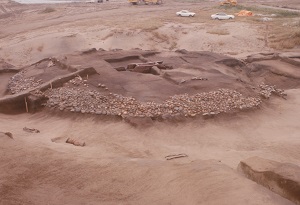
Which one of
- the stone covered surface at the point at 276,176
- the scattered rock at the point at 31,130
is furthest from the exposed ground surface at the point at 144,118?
the stone covered surface at the point at 276,176

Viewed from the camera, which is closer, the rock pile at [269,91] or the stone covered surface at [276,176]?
the stone covered surface at [276,176]

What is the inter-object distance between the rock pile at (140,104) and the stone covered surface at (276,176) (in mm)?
4744

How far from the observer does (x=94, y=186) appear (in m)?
5.44

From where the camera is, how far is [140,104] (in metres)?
10.5

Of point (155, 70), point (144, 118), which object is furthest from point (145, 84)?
point (144, 118)

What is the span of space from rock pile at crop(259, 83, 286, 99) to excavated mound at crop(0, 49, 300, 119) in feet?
0.12

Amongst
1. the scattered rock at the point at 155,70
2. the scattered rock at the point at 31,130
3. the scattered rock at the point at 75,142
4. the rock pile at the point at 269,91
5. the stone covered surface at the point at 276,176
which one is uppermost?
the stone covered surface at the point at 276,176

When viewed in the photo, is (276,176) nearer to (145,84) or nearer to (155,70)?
(145,84)

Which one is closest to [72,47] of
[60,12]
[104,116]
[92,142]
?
[104,116]

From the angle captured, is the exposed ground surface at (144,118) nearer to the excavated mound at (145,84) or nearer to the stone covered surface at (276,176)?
the excavated mound at (145,84)

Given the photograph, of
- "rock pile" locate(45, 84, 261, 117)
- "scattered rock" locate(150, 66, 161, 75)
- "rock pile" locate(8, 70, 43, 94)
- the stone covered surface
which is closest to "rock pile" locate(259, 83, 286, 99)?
"rock pile" locate(45, 84, 261, 117)

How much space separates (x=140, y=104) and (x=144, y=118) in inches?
29.4

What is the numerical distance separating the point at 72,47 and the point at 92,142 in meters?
13.7

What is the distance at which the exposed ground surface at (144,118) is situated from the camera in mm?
5375
